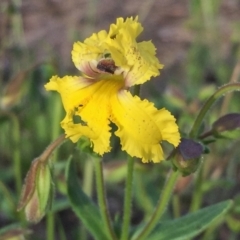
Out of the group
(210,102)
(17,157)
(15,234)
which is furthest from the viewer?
(17,157)

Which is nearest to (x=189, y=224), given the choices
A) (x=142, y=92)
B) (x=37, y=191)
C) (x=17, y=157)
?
(x=37, y=191)

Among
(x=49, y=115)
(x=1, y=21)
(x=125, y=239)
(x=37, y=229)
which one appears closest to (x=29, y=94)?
(x=49, y=115)

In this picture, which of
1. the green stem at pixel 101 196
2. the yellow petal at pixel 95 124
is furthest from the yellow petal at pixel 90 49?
the green stem at pixel 101 196

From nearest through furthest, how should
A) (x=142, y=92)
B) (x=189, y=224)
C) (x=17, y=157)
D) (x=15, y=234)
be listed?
1. (x=189, y=224)
2. (x=15, y=234)
3. (x=17, y=157)
4. (x=142, y=92)

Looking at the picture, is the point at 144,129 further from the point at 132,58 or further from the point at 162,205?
the point at 162,205

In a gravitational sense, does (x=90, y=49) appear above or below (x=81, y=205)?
above

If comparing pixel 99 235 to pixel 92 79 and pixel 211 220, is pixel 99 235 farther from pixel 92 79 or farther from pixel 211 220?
pixel 92 79
